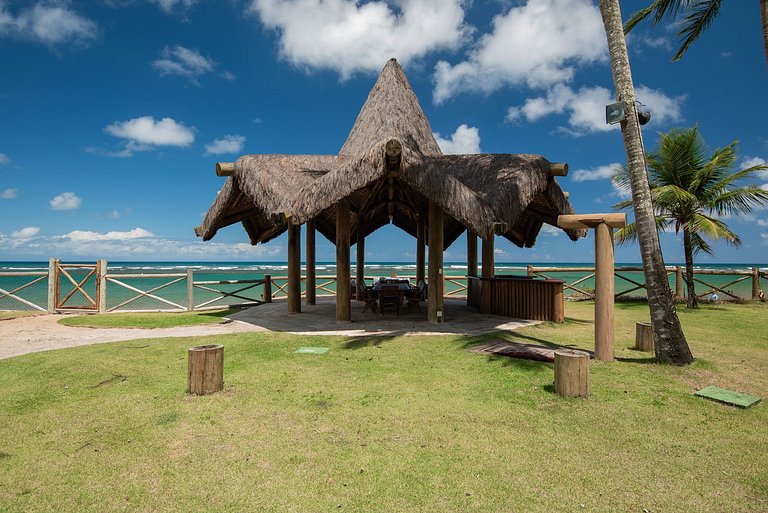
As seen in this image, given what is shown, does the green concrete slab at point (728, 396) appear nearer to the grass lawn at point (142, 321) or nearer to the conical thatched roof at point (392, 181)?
the conical thatched roof at point (392, 181)

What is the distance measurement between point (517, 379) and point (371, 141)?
7.40m

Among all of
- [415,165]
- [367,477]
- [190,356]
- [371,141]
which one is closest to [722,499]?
[367,477]

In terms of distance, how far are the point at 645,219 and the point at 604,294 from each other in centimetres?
124

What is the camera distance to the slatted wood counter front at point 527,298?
954 centimetres

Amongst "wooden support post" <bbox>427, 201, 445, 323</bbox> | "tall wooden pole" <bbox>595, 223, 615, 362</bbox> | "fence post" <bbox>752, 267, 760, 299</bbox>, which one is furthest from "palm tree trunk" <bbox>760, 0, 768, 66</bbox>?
"fence post" <bbox>752, 267, 760, 299</bbox>

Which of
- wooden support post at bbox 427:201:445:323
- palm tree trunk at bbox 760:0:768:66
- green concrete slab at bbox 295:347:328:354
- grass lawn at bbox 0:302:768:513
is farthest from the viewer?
wooden support post at bbox 427:201:445:323

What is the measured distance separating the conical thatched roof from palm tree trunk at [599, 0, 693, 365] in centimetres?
239

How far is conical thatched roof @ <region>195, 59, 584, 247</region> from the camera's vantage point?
7676mm

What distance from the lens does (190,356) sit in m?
4.41

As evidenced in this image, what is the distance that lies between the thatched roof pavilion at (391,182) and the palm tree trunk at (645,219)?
95.8 inches

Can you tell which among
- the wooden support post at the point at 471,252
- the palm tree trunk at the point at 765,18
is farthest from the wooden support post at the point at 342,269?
the palm tree trunk at the point at 765,18

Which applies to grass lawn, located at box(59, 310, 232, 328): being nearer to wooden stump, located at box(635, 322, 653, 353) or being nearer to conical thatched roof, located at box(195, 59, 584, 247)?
conical thatched roof, located at box(195, 59, 584, 247)

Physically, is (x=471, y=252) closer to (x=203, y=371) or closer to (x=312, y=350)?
(x=312, y=350)

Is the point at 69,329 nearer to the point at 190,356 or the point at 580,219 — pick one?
the point at 190,356
